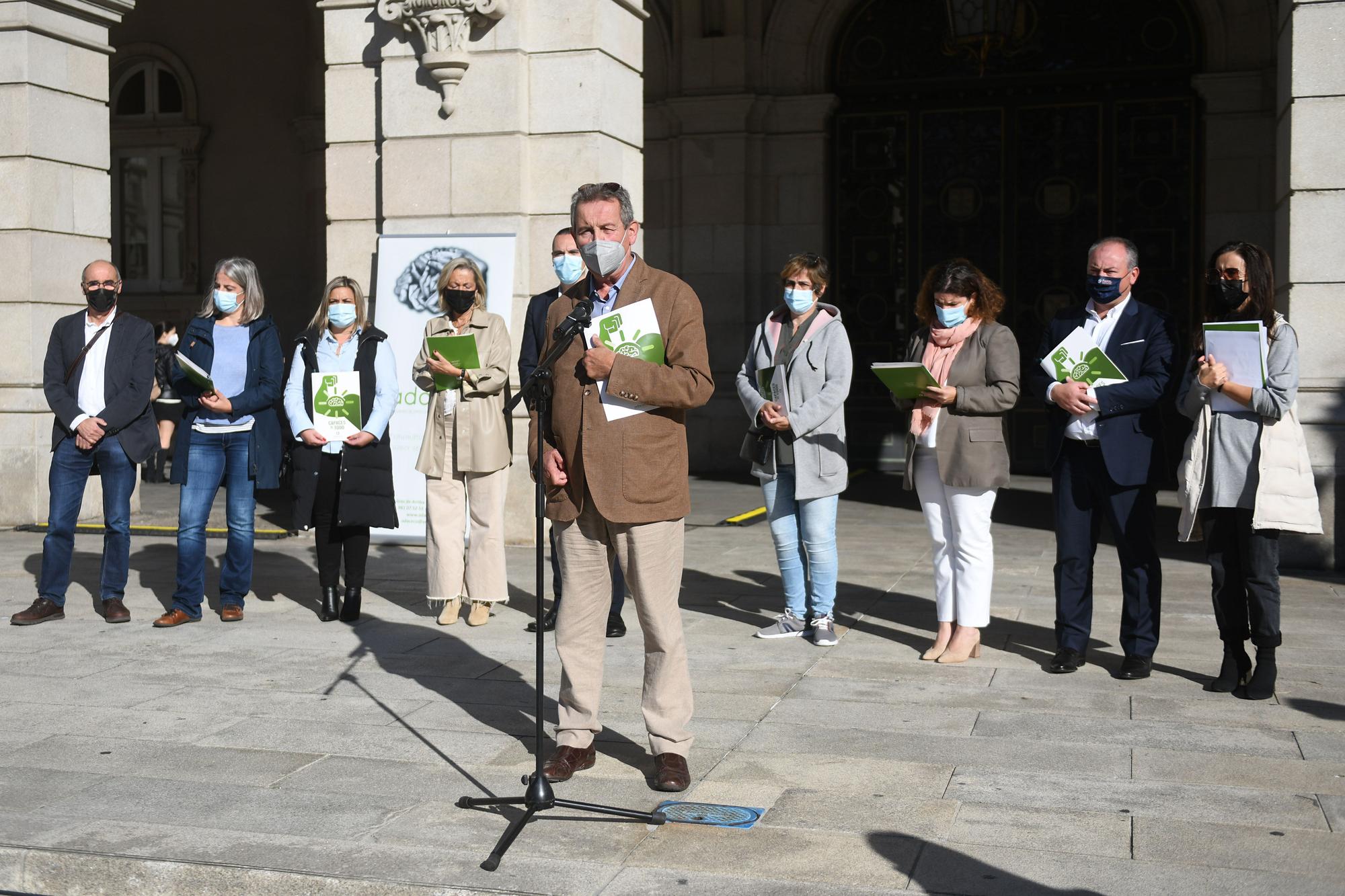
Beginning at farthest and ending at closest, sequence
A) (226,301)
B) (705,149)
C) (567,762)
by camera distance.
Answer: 1. (705,149)
2. (226,301)
3. (567,762)

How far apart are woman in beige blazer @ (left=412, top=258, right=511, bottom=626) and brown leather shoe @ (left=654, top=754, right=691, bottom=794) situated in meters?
3.22

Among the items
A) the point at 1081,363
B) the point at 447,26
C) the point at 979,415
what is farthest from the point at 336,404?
the point at 1081,363

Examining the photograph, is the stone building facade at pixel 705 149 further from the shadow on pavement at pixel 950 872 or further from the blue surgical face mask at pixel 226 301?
the shadow on pavement at pixel 950 872

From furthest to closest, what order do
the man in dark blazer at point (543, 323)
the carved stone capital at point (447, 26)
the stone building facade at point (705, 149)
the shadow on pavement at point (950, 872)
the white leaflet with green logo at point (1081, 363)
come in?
the stone building facade at point (705, 149), the carved stone capital at point (447, 26), the man in dark blazer at point (543, 323), the white leaflet with green logo at point (1081, 363), the shadow on pavement at point (950, 872)

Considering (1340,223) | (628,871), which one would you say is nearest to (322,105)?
(1340,223)

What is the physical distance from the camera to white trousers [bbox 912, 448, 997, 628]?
22.9 ft

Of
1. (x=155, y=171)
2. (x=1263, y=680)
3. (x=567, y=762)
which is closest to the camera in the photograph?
(x=567, y=762)

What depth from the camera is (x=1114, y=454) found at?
21.9 ft

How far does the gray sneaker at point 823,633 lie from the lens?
24.4ft

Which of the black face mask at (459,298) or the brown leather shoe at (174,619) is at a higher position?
the black face mask at (459,298)

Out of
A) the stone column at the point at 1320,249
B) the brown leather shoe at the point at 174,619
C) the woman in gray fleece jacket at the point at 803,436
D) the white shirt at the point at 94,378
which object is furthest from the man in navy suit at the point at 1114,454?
the white shirt at the point at 94,378

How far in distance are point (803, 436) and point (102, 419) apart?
3671mm

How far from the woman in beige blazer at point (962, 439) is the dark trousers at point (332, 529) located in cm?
303

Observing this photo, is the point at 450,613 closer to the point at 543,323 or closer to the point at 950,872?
the point at 543,323
